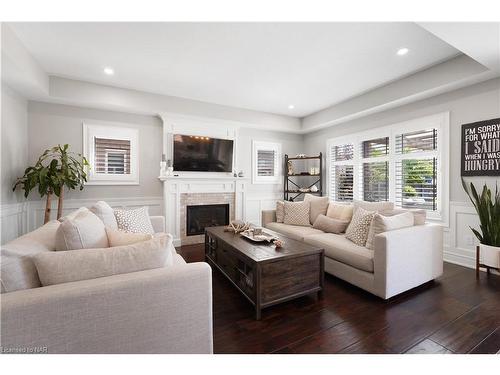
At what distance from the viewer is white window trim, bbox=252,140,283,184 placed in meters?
5.17

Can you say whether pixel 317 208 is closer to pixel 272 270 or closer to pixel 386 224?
pixel 386 224

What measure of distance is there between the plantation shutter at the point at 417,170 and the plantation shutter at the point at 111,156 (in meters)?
4.59

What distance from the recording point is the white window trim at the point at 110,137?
149 inches

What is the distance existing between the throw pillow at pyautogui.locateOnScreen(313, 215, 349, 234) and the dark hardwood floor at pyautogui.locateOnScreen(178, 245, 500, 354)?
2.77 feet

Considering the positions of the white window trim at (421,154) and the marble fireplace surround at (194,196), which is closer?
the white window trim at (421,154)

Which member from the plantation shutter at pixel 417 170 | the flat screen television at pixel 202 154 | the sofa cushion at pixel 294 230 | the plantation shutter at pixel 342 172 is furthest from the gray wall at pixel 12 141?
the plantation shutter at pixel 417 170

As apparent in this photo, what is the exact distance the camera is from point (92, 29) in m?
2.30

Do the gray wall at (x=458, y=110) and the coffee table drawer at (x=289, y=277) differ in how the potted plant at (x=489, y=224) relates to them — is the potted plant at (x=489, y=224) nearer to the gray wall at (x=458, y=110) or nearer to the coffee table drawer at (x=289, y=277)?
the gray wall at (x=458, y=110)

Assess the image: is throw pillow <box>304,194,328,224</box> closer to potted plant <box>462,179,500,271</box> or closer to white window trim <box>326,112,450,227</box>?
white window trim <box>326,112,450,227</box>

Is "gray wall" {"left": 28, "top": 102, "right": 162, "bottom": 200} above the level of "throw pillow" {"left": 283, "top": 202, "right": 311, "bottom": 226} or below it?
above

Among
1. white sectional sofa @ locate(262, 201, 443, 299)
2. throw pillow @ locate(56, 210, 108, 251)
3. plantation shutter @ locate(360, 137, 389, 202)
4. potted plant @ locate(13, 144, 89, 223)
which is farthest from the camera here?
plantation shutter @ locate(360, 137, 389, 202)

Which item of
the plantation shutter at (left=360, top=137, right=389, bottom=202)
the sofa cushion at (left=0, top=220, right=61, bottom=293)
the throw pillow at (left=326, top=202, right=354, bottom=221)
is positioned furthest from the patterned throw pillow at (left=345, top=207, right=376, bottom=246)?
the sofa cushion at (left=0, top=220, right=61, bottom=293)

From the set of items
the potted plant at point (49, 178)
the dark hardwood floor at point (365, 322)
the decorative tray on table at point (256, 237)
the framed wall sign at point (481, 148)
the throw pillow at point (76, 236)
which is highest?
the framed wall sign at point (481, 148)
